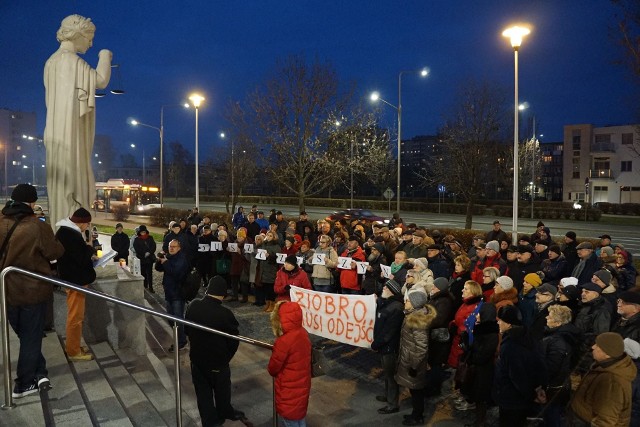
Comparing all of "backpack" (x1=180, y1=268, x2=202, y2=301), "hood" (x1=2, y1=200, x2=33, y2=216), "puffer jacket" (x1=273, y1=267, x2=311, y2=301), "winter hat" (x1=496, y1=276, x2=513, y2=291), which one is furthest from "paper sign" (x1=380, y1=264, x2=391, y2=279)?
"hood" (x1=2, y1=200, x2=33, y2=216)

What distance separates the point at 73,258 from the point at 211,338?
7.22 ft

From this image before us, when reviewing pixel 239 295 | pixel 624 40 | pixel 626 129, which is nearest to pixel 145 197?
pixel 239 295

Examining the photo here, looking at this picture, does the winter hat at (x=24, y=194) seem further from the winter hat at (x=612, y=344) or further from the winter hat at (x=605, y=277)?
the winter hat at (x=605, y=277)

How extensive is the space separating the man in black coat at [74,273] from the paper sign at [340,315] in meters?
3.72

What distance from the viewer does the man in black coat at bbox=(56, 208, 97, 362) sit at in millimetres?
6375

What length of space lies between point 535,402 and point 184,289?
237 inches

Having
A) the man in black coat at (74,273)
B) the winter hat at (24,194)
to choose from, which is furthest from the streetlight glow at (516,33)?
the winter hat at (24,194)

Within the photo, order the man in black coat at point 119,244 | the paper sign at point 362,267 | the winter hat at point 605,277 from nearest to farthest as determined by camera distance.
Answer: the winter hat at point 605,277, the paper sign at point 362,267, the man in black coat at point 119,244

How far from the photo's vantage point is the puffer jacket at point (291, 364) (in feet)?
17.2

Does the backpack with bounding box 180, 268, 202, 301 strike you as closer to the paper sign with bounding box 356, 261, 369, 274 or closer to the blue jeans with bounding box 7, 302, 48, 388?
the paper sign with bounding box 356, 261, 369, 274

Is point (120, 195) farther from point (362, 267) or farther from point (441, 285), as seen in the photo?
point (441, 285)

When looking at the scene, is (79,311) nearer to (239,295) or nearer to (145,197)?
(239,295)

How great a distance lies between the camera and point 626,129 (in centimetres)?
7400

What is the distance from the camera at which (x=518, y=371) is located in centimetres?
543
